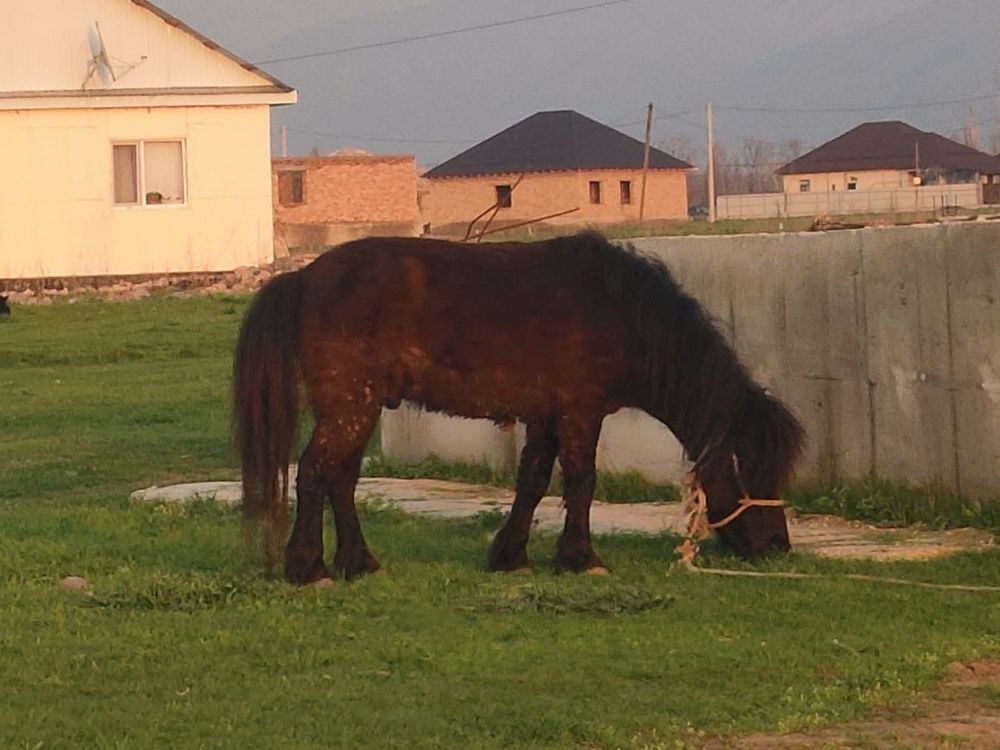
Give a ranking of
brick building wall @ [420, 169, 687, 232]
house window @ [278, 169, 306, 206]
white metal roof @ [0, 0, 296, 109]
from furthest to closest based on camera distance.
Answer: brick building wall @ [420, 169, 687, 232]
house window @ [278, 169, 306, 206]
white metal roof @ [0, 0, 296, 109]

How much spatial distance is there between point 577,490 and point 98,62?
2231 centimetres

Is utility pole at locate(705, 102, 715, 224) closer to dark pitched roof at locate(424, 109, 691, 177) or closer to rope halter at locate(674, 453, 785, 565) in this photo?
dark pitched roof at locate(424, 109, 691, 177)

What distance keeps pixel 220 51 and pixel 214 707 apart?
24996mm

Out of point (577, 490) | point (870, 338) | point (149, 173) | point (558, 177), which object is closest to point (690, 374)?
point (577, 490)

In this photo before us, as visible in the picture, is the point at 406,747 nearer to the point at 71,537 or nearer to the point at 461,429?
the point at 71,537

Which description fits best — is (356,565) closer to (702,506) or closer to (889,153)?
(702,506)

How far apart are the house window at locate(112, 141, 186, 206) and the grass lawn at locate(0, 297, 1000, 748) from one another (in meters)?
19.0

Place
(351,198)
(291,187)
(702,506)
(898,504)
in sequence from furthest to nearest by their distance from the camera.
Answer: (291,187) < (351,198) < (898,504) < (702,506)

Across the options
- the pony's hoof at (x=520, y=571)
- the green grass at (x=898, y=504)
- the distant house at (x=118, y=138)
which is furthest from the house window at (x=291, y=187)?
the pony's hoof at (x=520, y=571)

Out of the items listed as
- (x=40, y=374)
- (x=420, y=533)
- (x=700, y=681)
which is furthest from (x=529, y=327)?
(x=40, y=374)

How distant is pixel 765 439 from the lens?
969 cm

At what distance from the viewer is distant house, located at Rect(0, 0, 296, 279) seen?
2998 cm

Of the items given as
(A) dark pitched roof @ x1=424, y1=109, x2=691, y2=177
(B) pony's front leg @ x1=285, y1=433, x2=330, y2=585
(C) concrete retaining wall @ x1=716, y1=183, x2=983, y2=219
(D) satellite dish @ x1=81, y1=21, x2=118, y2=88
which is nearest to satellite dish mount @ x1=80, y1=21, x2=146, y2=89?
(D) satellite dish @ x1=81, y1=21, x2=118, y2=88

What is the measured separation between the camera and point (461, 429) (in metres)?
14.2
